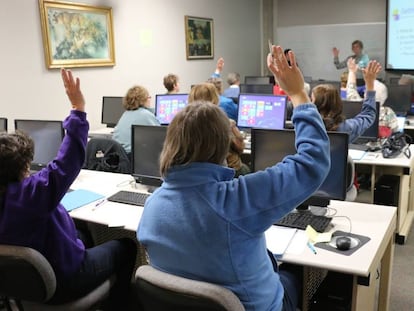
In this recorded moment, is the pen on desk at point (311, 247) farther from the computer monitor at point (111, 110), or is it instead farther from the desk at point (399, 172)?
the computer monitor at point (111, 110)

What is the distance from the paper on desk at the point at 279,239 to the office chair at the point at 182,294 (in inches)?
22.2

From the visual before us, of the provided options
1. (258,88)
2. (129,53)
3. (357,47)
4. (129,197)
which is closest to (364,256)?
(129,197)

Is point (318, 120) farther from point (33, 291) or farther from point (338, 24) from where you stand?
point (338, 24)

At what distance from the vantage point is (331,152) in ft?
7.28

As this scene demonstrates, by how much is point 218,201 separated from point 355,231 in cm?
97

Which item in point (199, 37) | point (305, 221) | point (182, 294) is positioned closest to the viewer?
point (182, 294)

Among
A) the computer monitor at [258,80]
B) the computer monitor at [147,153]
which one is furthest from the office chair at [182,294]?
the computer monitor at [258,80]

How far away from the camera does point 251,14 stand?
28.1 feet

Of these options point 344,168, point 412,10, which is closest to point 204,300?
point 344,168

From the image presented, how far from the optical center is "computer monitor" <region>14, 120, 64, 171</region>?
302 centimetres

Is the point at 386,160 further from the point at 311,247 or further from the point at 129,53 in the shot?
the point at 129,53

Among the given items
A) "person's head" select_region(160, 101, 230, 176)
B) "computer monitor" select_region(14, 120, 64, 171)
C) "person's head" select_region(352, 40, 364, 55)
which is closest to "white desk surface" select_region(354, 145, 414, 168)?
"computer monitor" select_region(14, 120, 64, 171)

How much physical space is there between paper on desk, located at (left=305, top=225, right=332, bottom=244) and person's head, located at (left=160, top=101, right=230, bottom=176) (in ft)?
2.55

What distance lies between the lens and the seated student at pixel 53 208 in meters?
1.74
